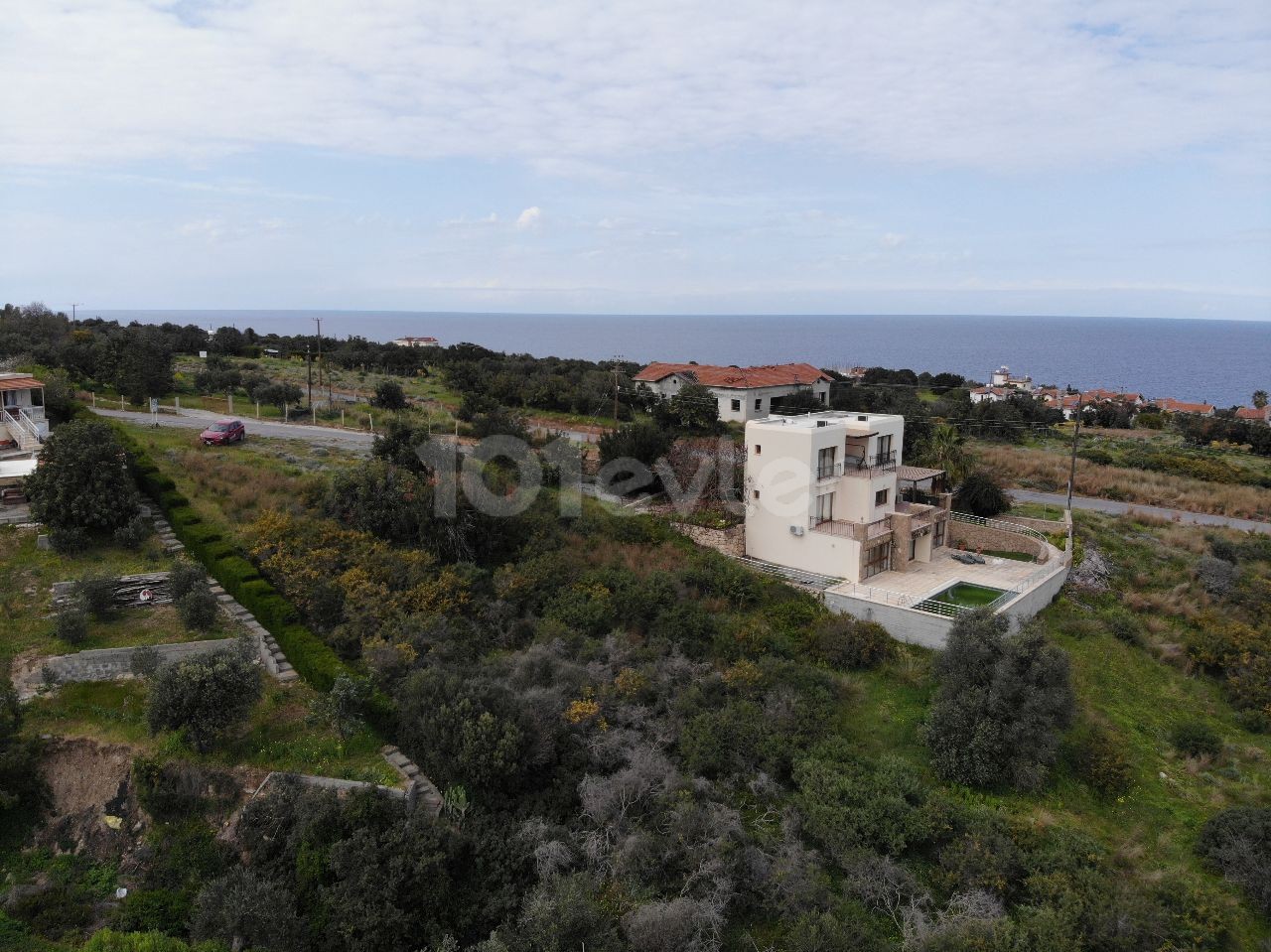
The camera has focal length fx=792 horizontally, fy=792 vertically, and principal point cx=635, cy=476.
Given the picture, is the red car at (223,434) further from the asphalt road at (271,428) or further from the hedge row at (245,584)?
the hedge row at (245,584)

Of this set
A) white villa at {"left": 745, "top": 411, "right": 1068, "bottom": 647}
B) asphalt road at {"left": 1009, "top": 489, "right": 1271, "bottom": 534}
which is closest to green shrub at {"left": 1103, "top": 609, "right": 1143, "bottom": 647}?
white villa at {"left": 745, "top": 411, "right": 1068, "bottom": 647}

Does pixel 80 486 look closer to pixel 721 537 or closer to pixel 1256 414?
pixel 721 537

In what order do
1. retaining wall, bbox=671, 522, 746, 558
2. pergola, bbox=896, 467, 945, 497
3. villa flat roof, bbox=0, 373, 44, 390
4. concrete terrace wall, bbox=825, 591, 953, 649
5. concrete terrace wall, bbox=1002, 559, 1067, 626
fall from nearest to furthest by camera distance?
concrete terrace wall, bbox=825, 591, 953, 649 < concrete terrace wall, bbox=1002, 559, 1067, 626 < retaining wall, bbox=671, 522, 746, 558 < villa flat roof, bbox=0, 373, 44, 390 < pergola, bbox=896, 467, 945, 497

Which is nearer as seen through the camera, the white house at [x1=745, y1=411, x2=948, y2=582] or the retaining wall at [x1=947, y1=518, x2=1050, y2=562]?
the white house at [x1=745, y1=411, x2=948, y2=582]

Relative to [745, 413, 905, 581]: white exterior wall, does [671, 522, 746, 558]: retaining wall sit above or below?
below

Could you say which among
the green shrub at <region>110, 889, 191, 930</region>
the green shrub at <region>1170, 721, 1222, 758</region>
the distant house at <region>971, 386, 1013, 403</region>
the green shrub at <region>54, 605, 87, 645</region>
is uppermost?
the distant house at <region>971, 386, 1013, 403</region>

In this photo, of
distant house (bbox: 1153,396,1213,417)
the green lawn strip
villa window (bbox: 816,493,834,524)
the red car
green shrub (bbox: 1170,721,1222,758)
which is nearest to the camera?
the green lawn strip

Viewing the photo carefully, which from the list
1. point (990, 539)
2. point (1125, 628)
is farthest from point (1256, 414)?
point (1125, 628)

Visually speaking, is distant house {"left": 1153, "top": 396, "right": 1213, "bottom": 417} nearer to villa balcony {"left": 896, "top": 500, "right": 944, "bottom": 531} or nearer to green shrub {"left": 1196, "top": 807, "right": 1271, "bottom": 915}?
villa balcony {"left": 896, "top": 500, "right": 944, "bottom": 531}
